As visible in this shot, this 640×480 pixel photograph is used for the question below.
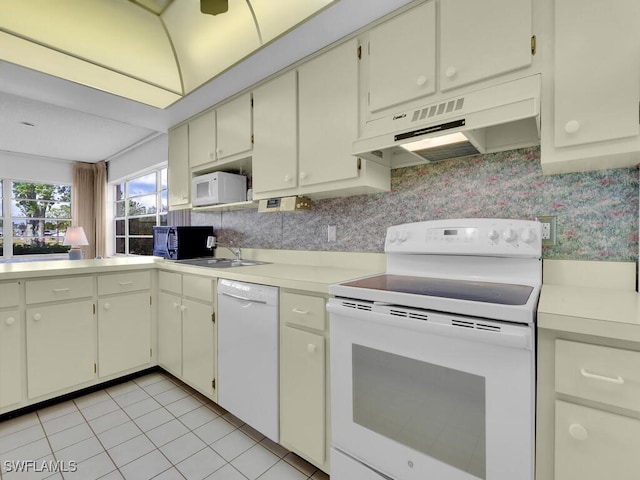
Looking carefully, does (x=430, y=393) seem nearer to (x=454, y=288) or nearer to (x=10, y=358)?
(x=454, y=288)

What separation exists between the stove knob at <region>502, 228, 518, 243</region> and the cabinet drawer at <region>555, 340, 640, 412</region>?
555mm

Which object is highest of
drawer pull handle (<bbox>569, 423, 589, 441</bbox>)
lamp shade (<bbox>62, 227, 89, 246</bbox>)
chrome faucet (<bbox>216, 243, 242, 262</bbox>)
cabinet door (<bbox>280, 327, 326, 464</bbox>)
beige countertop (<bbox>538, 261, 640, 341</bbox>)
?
lamp shade (<bbox>62, 227, 89, 246</bbox>)

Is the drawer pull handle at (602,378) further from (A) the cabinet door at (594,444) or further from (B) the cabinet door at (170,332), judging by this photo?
(B) the cabinet door at (170,332)

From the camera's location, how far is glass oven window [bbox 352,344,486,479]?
3.30ft

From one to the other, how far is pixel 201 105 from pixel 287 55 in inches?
41.1

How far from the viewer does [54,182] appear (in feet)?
19.1

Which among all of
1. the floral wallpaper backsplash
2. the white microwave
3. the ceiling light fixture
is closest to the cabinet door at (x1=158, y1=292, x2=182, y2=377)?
the white microwave

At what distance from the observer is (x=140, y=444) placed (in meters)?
1.76

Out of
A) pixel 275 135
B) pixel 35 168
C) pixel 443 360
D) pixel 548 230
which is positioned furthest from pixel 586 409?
pixel 35 168

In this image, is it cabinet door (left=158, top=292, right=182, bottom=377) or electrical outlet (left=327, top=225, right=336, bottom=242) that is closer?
electrical outlet (left=327, top=225, right=336, bottom=242)

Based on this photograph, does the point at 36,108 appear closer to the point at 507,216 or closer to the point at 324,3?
the point at 324,3

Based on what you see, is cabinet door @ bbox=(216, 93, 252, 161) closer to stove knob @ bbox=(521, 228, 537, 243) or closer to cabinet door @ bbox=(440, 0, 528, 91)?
cabinet door @ bbox=(440, 0, 528, 91)

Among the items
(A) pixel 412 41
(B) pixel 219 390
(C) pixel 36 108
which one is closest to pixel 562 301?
(A) pixel 412 41

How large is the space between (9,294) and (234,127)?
1.81m
